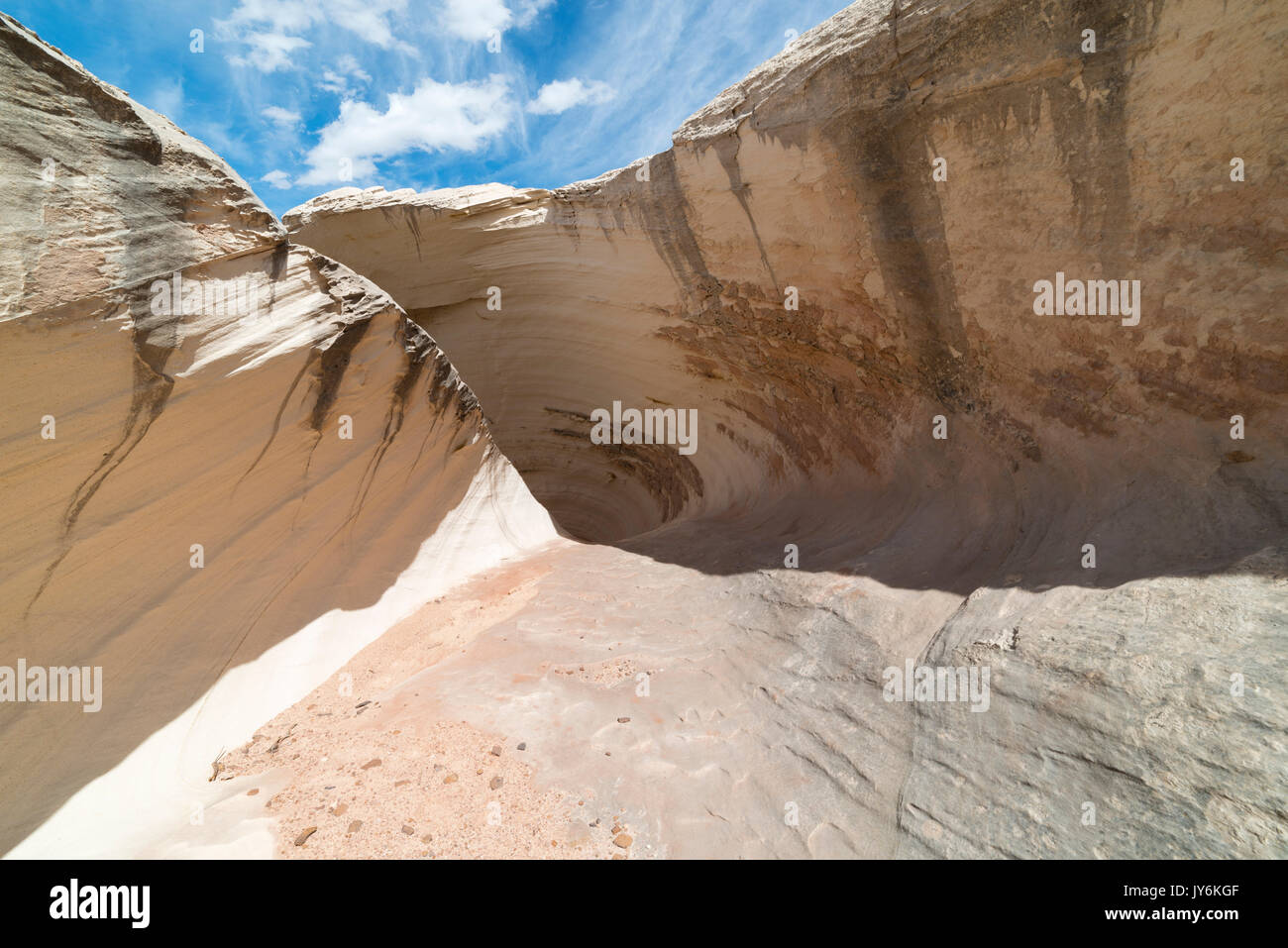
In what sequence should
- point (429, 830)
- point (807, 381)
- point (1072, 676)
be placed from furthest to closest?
point (807, 381), point (1072, 676), point (429, 830)

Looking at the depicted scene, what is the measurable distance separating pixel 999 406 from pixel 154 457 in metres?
5.45

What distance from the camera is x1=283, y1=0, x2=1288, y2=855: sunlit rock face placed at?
2018mm

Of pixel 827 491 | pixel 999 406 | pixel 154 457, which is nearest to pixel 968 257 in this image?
pixel 999 406

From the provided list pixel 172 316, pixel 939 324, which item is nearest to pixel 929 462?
pixel 939 324

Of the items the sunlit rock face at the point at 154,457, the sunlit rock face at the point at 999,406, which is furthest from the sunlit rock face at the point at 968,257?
the sunlit rock face at the point at 154,457

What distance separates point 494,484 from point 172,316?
11.7ft

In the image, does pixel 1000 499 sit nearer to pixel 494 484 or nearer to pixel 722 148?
pixel 722 148

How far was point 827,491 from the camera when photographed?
588 centimetres

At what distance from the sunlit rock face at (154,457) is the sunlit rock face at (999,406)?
7.63 feet

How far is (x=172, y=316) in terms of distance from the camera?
2975mm

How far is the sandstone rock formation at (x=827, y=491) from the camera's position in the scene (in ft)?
7.06

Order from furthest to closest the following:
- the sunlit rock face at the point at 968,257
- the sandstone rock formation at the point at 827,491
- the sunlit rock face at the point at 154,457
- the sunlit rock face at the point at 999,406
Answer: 1. the sunlit rock face at the point at 968,257
2. the sunlit rock face at the point at 154,457
3. the sandstone rock formation at the point at 827,491
4. the sunlit rock face at the point at 999,406

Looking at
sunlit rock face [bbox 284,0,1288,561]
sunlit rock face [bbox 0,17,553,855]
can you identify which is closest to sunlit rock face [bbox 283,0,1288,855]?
sunlit rock face [bbox 284,0,1288,561]

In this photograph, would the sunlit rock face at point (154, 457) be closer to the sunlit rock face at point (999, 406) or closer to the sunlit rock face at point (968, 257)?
the sunlit rock face at point (999, 406)
